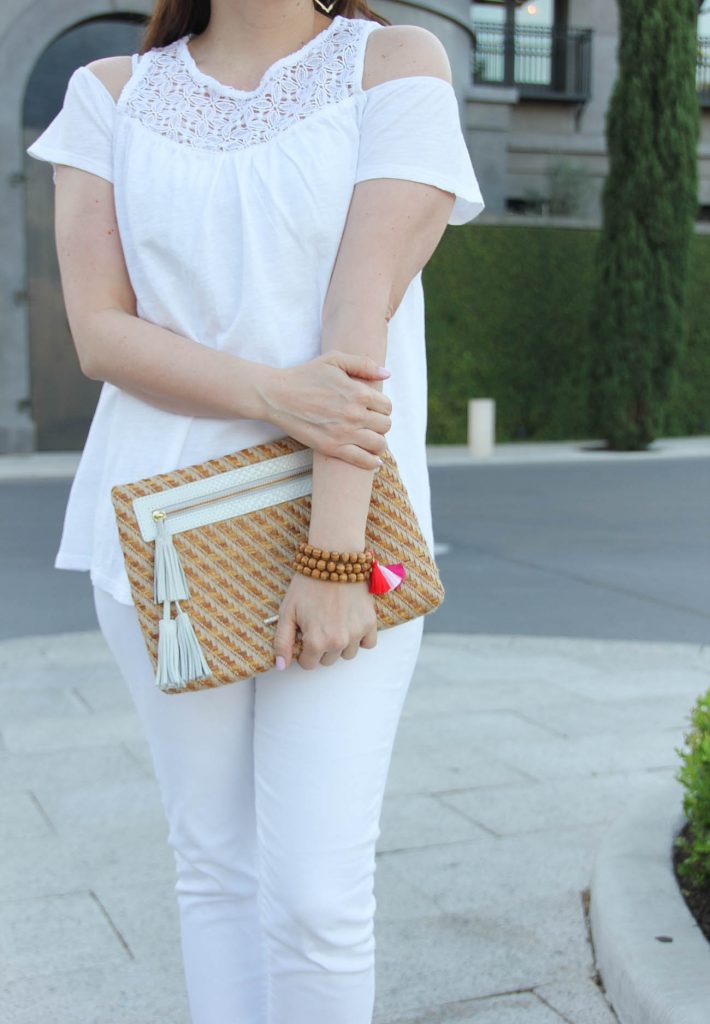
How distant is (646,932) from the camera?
2430 millimetres

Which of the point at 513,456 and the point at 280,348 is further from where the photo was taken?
the point at 513,456

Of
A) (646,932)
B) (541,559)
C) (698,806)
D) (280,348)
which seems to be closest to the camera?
(280,348)

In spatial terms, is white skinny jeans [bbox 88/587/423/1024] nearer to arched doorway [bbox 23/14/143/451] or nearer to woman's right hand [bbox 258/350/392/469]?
woman's right hand [bbox 258/350/392/469]

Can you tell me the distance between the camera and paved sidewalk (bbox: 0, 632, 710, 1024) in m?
2.44

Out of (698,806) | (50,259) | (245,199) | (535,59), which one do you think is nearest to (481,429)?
(50,259)

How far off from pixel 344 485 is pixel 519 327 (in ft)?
51.0

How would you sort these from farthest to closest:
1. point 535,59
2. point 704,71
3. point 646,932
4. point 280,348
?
point 704,71
point 535,59
point 646,932
point 280,348

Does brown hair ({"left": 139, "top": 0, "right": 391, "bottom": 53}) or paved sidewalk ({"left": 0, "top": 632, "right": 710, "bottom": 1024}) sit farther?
paved sidewalk ({"left": 0, "top": 632, "right": 710, "bottom": 1024})

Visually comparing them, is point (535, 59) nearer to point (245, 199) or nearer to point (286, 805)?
point (245, 199)

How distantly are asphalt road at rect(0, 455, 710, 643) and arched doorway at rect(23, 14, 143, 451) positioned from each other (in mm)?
2904

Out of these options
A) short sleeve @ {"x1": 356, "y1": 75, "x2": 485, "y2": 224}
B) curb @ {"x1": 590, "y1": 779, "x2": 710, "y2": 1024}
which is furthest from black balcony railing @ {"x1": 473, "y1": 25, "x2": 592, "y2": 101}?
short sleeve @ {"x1": 356, "y1": 75, "x2": 485, "y2": 224}

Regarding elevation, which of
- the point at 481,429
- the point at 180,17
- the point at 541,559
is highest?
the point at 180,17

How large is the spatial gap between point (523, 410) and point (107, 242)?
1552 cm

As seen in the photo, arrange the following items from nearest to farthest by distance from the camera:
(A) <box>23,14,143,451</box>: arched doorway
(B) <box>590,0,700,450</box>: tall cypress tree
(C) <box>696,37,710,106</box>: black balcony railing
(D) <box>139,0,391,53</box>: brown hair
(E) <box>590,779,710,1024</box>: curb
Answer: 1. (D) <box>139,0,391,53</box>: brown hair
2. (E) <box>590,779,710,1024</box>: curb
3. (A) <box>23,14,143,451</box>: arched doorway
4. (B) <box>590,0,700,450</box>: tall cypress tree
5. (C) <box>696,37,710,106</box>: black balcony railing
